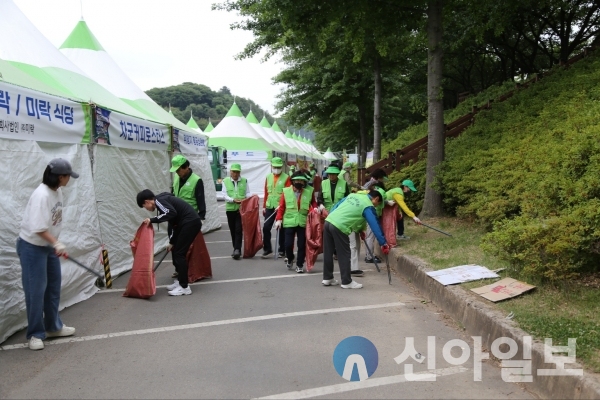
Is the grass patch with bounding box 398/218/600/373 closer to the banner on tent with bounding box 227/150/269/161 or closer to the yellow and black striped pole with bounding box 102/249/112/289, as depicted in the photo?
the yellow and black striped pole with bounding box 102/249/112/289

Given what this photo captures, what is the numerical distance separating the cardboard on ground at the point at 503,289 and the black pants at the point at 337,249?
1.79m

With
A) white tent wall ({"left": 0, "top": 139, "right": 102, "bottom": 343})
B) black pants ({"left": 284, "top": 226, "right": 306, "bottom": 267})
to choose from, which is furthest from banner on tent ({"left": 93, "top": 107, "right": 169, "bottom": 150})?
black pants ({"left": 284, "top": 226, "right": 306, "bottom": 267})

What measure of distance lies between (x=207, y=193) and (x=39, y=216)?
26.9 feet

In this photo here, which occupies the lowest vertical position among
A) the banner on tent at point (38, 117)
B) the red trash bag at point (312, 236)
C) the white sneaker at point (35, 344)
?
the white sneaker at point (35, 344)

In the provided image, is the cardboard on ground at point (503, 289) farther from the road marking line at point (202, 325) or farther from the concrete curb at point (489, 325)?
the road marking line at point (202, 325)

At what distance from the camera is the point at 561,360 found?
3.25 m

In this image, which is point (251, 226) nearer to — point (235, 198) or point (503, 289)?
point (235, 198)

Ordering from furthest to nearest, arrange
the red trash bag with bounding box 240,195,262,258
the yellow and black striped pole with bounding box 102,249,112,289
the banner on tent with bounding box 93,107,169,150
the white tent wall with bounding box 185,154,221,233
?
the white tent wall with bounding box 185,154,221,233 → the red trash bag with bounding box 240,195,262,258 → the banner on tent with bounding box 93,107,169,150 → the yellow and black striped pole with bounding box 102,249,112,289

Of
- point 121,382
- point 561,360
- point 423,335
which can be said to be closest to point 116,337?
point 121,382

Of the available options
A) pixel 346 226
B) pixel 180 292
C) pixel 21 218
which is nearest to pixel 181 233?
pixel 180 292

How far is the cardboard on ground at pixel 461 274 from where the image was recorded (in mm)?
5430

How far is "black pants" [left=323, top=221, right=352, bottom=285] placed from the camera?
629 centimetres

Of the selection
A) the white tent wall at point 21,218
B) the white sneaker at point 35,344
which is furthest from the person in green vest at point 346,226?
the white sneaker at point 35,344

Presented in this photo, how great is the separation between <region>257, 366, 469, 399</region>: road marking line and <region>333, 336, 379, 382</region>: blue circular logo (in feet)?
0.31
